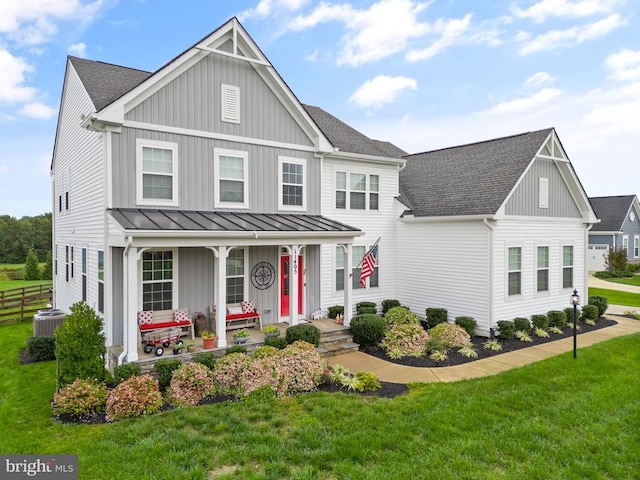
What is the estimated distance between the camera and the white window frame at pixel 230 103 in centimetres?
1177

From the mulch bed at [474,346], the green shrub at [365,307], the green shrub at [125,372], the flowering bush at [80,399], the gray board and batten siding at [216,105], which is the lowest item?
the mulch bed at [474,346]

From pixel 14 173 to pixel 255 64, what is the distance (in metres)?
25.2

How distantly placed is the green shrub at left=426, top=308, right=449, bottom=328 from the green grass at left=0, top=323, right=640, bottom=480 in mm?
5389

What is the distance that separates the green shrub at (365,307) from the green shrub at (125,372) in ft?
27.2

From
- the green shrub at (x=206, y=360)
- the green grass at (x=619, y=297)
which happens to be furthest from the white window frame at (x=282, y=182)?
the green grass at (x=619, y=297)

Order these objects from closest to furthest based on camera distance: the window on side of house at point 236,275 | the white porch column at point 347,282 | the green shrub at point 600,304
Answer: the window on side of house at point 236,275, the white porch column at point 347,282, the green shrub at point 600,304

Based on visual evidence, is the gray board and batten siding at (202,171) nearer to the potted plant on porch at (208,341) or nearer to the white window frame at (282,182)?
the white window frame at (282,182)

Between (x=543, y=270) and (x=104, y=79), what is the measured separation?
17.4 m

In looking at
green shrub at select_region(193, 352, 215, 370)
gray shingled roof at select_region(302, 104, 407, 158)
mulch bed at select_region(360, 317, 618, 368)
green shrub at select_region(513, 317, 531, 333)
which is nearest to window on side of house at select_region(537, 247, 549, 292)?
mulch bed at select_region(360, 317, 618, 368)

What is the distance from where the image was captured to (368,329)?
11945 mm

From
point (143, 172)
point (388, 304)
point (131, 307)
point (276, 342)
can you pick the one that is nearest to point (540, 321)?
point (388, 304)

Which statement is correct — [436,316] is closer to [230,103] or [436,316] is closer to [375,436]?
[375,436]

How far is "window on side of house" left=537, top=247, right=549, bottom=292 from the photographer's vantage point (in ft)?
49.9

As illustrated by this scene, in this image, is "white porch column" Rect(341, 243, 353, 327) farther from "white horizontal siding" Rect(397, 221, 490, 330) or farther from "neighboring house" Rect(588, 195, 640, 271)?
"neighboring house" Rect(588, 195, 640, 271)
